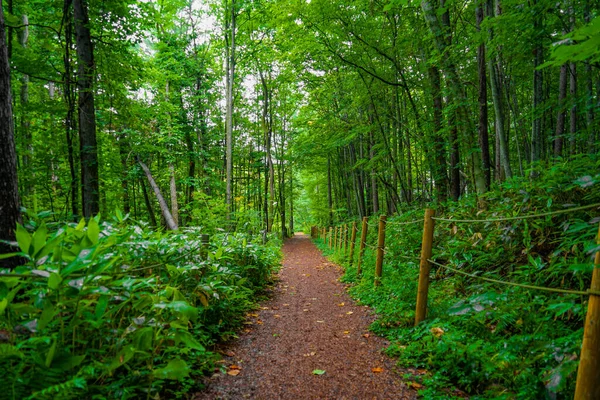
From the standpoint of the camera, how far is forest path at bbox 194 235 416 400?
84.1 inches

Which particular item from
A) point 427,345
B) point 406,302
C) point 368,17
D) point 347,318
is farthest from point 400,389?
point 368,17

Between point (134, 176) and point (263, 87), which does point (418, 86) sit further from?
point (263, 87)

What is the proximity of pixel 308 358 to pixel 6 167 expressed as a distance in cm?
277

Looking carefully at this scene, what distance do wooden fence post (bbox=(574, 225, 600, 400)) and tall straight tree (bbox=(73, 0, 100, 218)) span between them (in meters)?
5.44

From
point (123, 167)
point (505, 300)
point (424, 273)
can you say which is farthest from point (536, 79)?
point (123, 167)

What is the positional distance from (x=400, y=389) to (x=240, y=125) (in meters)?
16.0

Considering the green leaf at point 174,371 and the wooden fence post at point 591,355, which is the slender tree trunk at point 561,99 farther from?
the green leaf at point 174,371

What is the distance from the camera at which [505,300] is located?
2.33 m

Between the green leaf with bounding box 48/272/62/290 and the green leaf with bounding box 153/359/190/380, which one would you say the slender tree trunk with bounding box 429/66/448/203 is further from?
the green leaf with bounding box 48/272/62/290

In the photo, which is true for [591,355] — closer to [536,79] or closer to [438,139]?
[536,79]

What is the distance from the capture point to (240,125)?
16562mm

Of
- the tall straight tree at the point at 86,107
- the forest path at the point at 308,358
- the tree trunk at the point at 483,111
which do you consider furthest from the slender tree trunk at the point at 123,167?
the tree trunk at the point at 483,111

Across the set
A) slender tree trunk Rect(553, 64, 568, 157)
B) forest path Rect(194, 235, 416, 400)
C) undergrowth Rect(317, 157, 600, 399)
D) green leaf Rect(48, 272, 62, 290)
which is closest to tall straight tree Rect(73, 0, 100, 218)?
forest path Rect(194, 235, 416, 400)

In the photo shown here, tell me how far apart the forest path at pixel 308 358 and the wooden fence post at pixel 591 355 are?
40.2 inches
